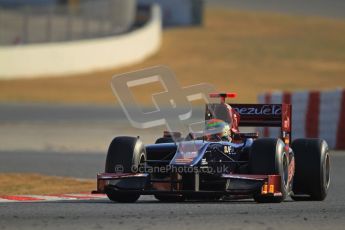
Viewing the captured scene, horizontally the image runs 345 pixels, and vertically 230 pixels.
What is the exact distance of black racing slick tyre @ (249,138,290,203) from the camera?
→ 1212cm

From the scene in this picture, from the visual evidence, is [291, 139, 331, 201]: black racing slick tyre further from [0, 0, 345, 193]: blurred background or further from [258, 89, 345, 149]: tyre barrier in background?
[258, 89, 345, 149]: tyre barrier in background

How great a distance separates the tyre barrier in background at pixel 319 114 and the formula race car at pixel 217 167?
25.8ft

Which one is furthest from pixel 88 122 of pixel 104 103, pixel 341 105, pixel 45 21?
pixel 45 21

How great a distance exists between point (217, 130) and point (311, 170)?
3.88 feet

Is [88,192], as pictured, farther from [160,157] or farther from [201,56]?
[201,56]

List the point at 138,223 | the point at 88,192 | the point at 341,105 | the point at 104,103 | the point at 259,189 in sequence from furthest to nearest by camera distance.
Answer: the point at 104,103, the point at 341,105, the point at 88,192, the point at 259,189, the point at 138,223

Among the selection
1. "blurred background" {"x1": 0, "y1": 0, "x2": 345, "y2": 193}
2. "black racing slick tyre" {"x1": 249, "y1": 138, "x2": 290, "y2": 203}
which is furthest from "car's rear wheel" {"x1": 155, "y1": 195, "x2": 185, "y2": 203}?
"blurred background" {"x1": 0, "y1": 0, "x2": 345, "y2": 193}

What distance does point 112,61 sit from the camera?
42.8 metres

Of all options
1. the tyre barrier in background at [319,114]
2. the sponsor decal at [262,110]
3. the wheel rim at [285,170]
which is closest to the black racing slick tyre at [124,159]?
the wheel rim at [285,170]

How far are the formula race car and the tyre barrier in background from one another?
786 cm

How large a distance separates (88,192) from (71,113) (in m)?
18.0

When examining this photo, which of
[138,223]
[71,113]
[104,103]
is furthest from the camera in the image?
[104,103]

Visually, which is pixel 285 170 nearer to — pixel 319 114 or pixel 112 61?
pixel 319 114

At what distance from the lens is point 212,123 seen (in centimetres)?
1310
